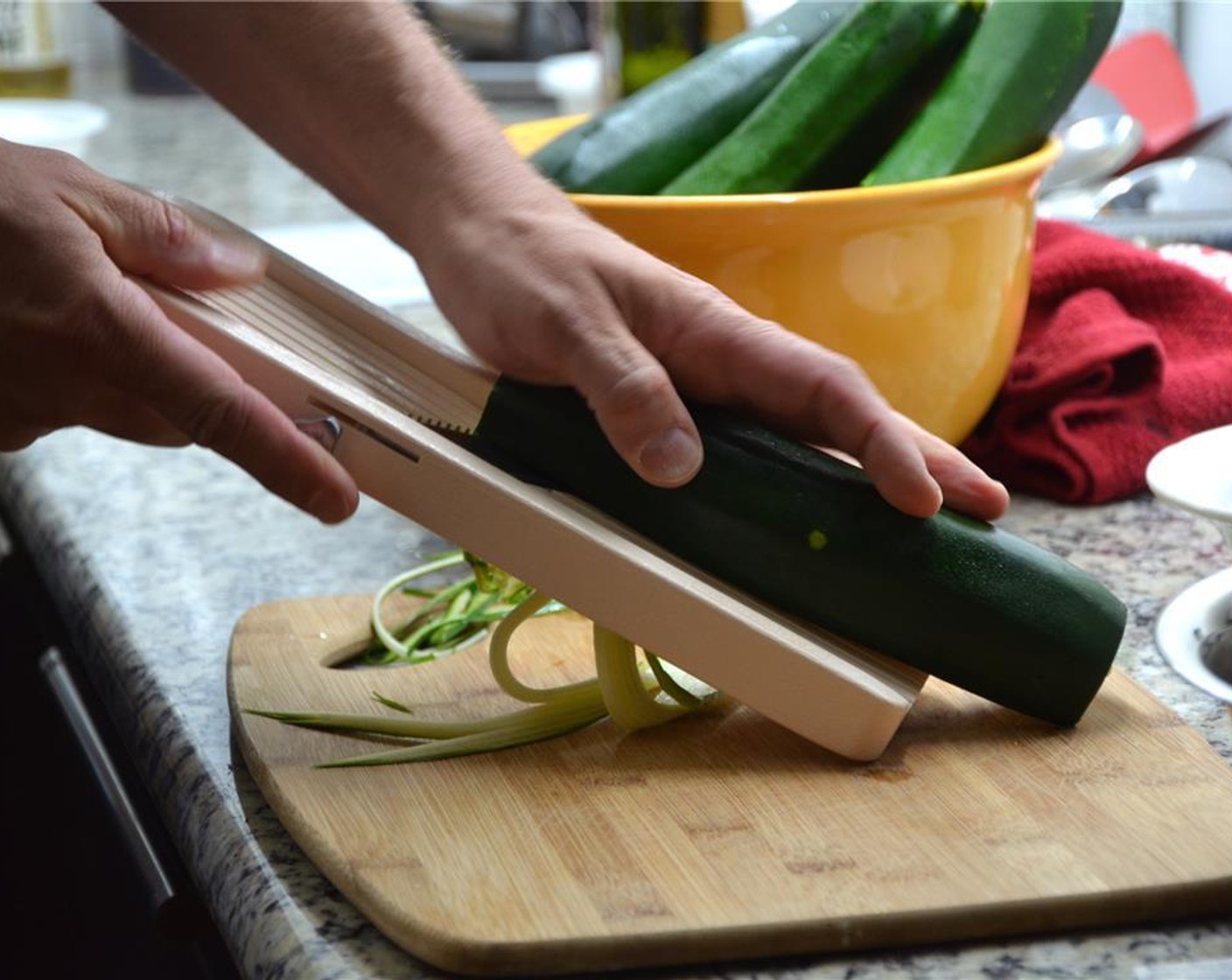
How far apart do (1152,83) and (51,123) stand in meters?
1.30

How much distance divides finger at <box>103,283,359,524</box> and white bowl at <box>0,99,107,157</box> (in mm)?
1345

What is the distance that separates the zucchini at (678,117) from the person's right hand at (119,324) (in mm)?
359

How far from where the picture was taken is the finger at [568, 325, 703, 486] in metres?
0.81

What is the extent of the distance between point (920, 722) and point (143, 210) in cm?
44

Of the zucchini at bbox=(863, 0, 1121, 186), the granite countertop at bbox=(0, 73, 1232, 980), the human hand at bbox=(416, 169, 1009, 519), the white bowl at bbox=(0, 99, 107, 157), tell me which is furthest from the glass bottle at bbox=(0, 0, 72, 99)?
the human hand at bbox=(416, 169, 1009, 519)

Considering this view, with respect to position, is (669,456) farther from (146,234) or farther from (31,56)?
(31,56)

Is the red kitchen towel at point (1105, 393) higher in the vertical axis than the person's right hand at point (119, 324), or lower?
lower

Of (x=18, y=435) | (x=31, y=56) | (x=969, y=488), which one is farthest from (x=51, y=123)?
(x=969, y=488)

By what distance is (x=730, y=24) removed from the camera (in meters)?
1.75

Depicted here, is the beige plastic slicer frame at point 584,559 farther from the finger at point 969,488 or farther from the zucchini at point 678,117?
the zucchini at point 678,117

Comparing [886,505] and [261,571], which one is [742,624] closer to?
[886,505]

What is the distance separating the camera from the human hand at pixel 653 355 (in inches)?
32.0

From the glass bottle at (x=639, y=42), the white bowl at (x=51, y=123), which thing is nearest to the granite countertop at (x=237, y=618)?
the glass bottle at (x=639, y=42)

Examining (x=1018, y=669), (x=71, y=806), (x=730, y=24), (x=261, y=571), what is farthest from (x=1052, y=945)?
(x=730, y=24)
